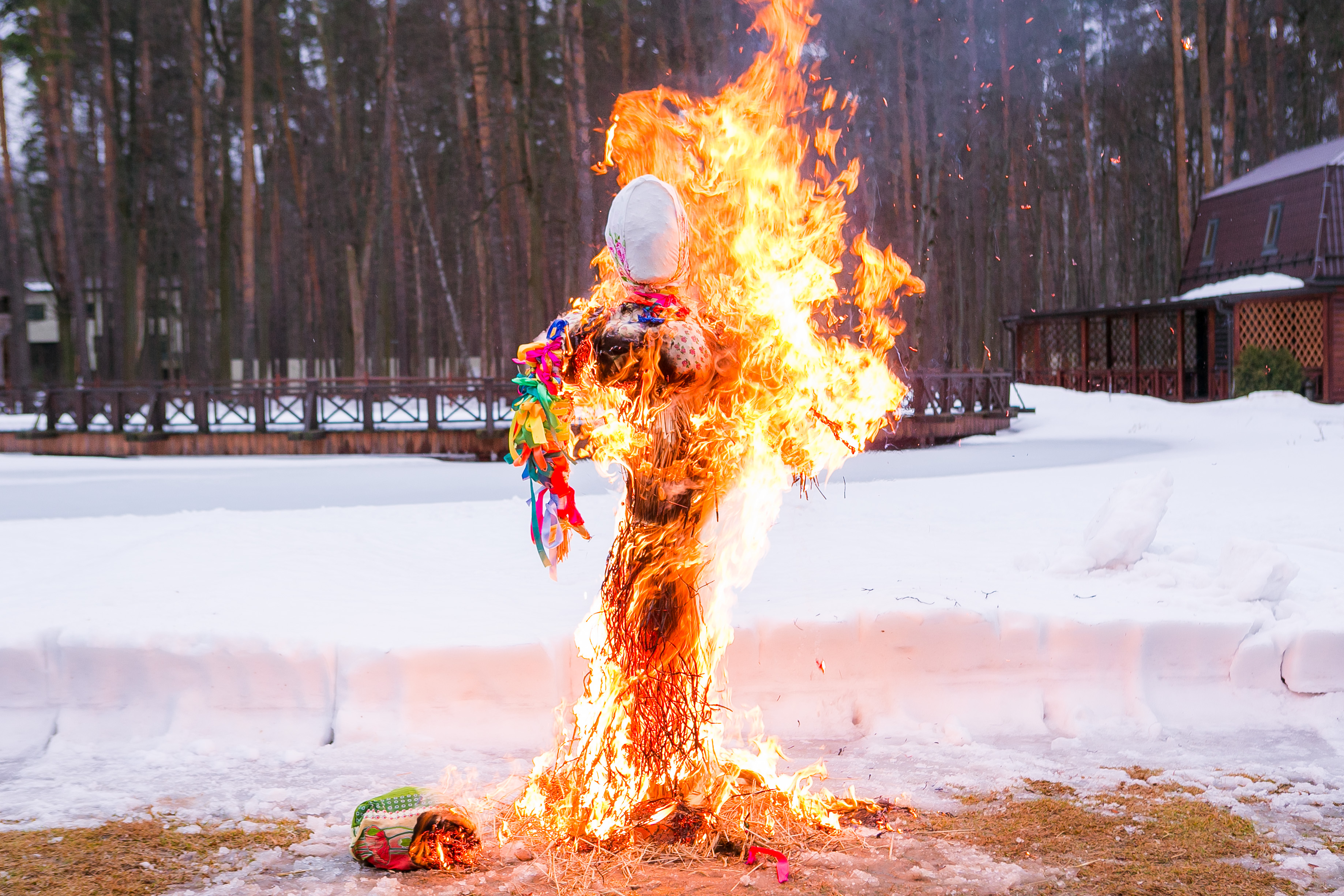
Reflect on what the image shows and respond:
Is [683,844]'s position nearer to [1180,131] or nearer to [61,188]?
[61,188]

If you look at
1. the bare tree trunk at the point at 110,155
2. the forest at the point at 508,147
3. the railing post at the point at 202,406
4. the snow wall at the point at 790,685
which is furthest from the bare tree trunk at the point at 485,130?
the snow wall at the point at 790,685

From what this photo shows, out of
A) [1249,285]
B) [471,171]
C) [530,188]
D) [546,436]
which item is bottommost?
[546,436]

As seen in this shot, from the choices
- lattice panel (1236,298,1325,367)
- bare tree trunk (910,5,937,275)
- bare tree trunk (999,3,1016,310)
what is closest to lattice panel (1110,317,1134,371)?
lattice panel (1236,298,1325,367)

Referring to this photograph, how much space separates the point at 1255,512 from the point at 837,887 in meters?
7.14

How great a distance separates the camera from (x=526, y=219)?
29.6 metres

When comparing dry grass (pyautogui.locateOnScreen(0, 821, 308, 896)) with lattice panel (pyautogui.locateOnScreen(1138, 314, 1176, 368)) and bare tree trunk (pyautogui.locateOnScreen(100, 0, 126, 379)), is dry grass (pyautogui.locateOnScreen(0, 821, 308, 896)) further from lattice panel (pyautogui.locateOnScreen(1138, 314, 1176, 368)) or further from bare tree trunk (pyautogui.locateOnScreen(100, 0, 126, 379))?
lattice panel (pyautogui.locateOnScreen(1138, 314, 1176, 368))

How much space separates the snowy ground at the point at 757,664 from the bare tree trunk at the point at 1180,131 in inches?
1070

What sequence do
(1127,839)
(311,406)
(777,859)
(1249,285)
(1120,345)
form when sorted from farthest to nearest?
(1120,345) < (1249,285) < (311,406) < (1127,839) < (777,859)

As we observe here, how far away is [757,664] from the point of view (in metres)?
5.90

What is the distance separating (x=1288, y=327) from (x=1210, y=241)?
465 centimetres

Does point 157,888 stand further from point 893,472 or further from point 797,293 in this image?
point 893,472

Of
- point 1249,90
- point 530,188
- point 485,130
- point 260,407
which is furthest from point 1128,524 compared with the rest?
point 1249,90

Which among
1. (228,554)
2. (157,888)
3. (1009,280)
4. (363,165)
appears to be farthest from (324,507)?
(1009,280)

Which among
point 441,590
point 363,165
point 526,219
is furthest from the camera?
point 363,165
